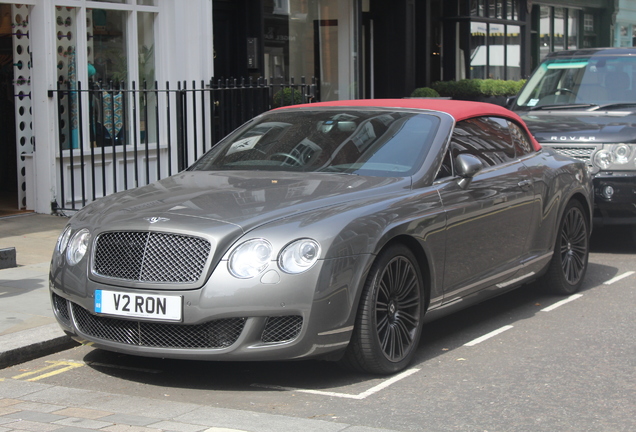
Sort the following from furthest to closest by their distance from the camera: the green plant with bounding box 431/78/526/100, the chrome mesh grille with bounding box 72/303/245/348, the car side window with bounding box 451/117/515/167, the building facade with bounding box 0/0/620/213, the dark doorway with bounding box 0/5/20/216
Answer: the green plant with bounding box 431/78/526/100 < the dark doorway with bounding box 0/5/20/216 < the building facade with bounding box 0/0/620/213 < the car side window with bounding box 451/117/515/167 < the chrome mesh grille with bounding box 72/303/245/348

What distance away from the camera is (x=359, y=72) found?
60.3 feet

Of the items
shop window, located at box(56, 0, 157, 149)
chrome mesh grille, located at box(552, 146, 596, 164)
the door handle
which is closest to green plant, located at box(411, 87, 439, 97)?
shop window, located at box(56, 0, 157, 149)

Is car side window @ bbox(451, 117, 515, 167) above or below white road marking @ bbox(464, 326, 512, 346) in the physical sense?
above

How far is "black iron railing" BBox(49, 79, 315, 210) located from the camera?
11109 millimetres

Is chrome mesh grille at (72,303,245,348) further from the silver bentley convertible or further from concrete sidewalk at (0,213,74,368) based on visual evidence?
concrete sidewalk at (0,213,74,368)

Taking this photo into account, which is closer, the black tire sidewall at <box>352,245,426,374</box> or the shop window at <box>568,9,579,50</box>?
the black tire sidewall at <box>352,245,426,374</box>

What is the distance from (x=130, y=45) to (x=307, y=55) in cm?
511

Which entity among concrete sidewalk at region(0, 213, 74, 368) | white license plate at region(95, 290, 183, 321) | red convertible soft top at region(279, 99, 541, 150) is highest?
red convertible soft top at region(279, 99, 541, 150)

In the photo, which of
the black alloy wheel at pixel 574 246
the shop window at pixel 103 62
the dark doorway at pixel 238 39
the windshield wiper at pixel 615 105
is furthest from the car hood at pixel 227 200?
the dark doorway at pixel 238 39

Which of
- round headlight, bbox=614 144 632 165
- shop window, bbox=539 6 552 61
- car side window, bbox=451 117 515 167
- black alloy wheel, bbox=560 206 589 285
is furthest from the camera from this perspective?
shop window, bbox=539 6 552 61

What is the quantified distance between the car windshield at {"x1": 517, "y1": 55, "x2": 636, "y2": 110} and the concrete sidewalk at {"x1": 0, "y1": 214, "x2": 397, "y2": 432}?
6336 millimetres

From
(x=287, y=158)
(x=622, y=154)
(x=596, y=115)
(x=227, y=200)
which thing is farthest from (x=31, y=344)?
(x=596, y=115)

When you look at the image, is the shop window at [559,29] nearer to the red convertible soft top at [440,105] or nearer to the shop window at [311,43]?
the shop window at [311,43]

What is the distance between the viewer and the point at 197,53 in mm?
13430
